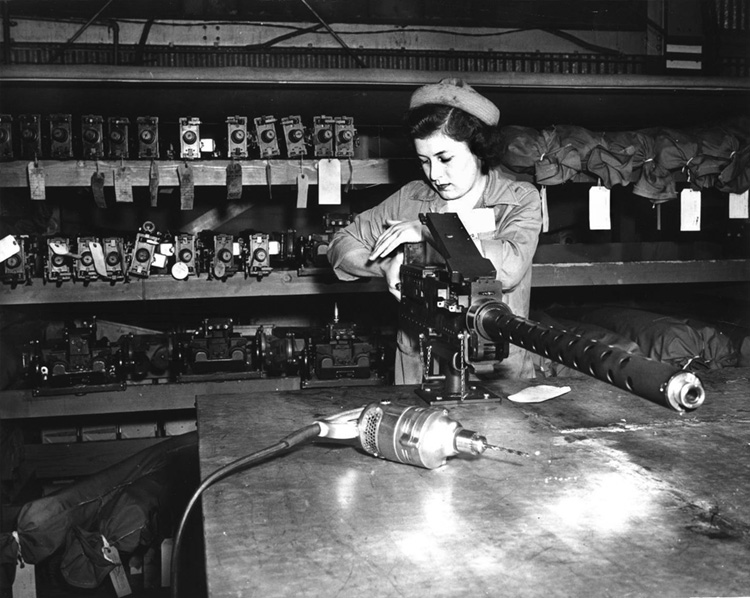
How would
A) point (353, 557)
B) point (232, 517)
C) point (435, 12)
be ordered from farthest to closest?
point (435, 12) < point (232, 517) < point (353, 557)

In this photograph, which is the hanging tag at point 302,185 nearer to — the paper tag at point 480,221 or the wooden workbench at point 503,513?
the paper tag at point 480,221

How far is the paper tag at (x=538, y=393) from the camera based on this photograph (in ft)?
6.27

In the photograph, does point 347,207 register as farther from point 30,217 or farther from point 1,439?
point 1,439

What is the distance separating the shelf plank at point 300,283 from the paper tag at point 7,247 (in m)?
0.16

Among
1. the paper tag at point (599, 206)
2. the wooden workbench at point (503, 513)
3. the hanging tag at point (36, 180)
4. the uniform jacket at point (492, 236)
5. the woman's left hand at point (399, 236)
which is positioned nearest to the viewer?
the wooden workbench at point (503, 513)

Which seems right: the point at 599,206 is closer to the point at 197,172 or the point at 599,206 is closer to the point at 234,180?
the point at 234,180

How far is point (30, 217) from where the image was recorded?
389 centimetres

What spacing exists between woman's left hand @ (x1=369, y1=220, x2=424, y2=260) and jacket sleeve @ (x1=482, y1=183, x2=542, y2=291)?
0.19 metres

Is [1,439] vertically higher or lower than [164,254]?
lower

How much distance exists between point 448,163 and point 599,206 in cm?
138

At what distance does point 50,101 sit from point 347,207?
1.78m

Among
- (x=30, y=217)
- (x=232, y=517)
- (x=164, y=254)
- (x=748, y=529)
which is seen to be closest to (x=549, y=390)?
(x=748, y=529)

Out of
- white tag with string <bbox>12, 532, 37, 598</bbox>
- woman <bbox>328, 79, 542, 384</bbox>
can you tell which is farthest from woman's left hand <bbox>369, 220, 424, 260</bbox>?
white tag with string <bbox>12, 532, 37, 598</bbox>

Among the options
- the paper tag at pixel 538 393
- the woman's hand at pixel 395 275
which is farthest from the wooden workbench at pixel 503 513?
Answer: the woman's hand at pixel 395 275
